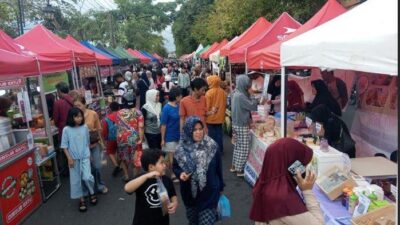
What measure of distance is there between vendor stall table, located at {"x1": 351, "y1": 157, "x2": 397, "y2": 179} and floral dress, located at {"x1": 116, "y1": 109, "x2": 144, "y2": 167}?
3464 millimetres

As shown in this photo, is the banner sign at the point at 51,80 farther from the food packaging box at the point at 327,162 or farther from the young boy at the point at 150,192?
the food packaging box at the point at 327,162

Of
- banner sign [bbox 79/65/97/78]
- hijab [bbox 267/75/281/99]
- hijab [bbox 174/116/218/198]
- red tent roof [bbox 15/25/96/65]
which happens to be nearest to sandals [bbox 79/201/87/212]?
hijab [bbox 174/116/218/198]

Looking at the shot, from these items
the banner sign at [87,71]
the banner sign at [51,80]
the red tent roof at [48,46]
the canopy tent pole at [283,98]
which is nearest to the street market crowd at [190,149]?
the canopy tent pole at [283,98]

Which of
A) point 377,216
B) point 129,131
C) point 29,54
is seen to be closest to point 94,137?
point 129,131

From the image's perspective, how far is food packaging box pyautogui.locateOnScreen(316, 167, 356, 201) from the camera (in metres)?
3.66

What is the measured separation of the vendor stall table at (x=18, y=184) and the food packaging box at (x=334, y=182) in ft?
12.8

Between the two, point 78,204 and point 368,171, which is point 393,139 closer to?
point 368,171

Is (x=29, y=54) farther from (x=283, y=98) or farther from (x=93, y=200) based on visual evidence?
(x=283, y=98)

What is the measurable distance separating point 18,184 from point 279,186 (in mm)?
4165

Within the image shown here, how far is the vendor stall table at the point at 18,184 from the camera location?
4.89 meters

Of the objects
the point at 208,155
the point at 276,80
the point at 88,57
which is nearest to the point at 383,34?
the point at 208,155

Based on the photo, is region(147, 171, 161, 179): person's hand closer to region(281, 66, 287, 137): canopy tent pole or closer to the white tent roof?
the white tent roof

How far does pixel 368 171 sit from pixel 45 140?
5.15 metres

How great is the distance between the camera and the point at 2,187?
4832 millimetres
